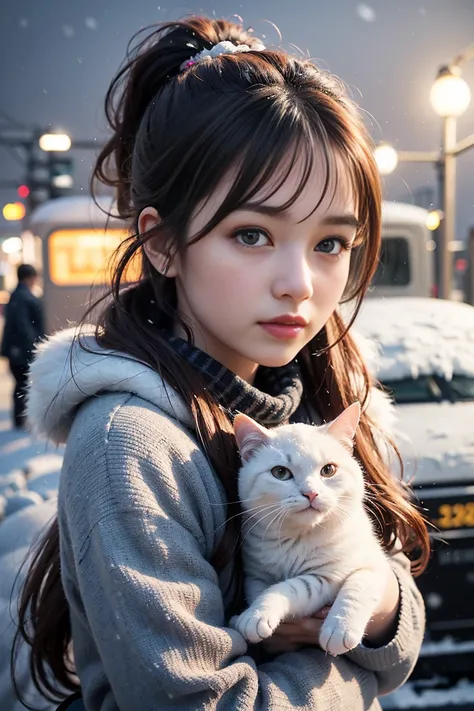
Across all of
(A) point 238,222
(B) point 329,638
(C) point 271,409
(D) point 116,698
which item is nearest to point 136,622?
(D) point 116,698

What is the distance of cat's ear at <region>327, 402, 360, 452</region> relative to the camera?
3.93ft

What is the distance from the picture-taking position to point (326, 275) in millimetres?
1169

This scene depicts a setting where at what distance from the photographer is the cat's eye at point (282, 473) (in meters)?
1.15

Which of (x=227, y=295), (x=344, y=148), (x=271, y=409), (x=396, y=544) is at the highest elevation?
(x=344, y=148)

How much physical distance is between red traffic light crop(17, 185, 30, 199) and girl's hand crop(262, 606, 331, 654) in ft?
38.8

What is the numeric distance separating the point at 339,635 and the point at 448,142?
15.8 ft

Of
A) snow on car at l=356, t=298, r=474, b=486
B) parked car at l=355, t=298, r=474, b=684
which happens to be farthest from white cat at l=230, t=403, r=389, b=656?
snow on car at l=356, t=298, r=474, b=486

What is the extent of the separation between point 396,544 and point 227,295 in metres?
0.72

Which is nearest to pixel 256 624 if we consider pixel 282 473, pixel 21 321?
pixel 282 473

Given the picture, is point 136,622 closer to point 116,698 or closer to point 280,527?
point 116,698

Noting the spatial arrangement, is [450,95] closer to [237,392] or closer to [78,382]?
[237,392]

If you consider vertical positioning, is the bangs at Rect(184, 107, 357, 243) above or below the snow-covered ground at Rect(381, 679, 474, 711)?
above

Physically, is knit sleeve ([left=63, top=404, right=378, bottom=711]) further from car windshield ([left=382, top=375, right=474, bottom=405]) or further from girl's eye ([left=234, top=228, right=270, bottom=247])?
car windshield ([left=382, top=375, right=474, bottom=405])

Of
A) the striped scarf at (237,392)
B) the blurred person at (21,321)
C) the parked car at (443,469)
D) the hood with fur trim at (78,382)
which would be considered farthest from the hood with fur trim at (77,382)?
the blurred person at (21,321)
